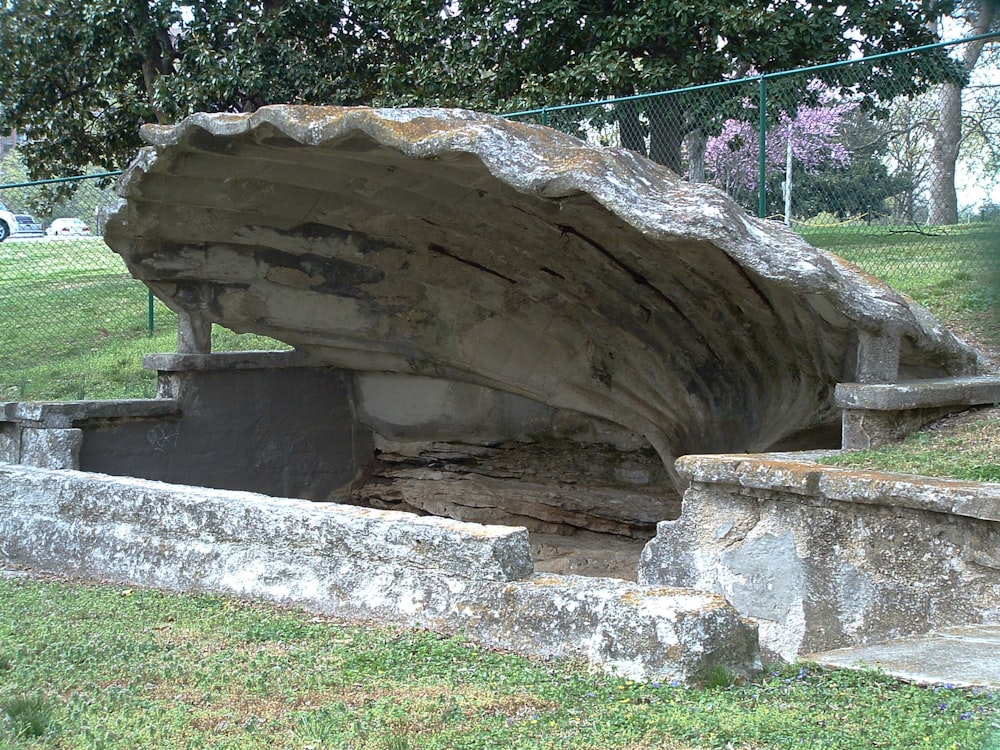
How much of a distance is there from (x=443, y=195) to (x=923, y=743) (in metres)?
4.35

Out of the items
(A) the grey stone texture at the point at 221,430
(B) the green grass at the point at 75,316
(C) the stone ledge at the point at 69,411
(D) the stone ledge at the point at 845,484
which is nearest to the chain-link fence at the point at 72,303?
(B) the green grass at the point at 75,316

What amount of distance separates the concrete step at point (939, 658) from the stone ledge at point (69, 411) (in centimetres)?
454

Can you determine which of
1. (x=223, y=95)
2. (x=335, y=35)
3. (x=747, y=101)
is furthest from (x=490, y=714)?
(x=335, y=35)

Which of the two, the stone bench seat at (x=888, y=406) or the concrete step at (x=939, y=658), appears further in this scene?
the stone bench seat at (x=888, y=406)

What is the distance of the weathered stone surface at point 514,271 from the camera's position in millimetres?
4637

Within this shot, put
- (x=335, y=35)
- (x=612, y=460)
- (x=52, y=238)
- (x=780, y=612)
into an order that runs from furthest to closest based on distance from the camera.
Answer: (x=335, y=35) < (x=52, y=238) < (x=612, y=460) < (x=780, y=612)

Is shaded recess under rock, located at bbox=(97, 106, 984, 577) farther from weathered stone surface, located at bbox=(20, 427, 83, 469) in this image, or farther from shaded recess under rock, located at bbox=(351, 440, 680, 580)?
weathered stone surface, located at bbox=(20, 427, 83, 469)

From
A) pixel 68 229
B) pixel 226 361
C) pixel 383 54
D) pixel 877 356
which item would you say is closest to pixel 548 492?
pixel 226 361

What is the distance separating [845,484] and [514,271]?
10.2ft

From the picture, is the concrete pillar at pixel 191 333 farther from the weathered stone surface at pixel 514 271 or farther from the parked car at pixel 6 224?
the parked car at pixel 6 224

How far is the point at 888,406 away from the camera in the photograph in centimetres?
488

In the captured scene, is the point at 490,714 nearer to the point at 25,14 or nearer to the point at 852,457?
the point at 852,457

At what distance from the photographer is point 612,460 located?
7707 mm

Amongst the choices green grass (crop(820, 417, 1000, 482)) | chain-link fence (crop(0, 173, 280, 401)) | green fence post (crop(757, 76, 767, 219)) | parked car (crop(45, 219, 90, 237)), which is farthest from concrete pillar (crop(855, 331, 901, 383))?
parked car (crop(45, 219, 90, 237))
